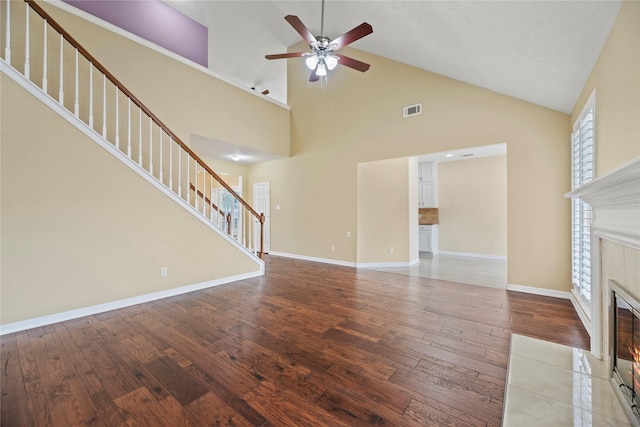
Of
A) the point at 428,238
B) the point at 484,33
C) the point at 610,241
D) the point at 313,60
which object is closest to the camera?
the point at 610,241

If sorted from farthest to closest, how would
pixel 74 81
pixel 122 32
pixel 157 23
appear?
pixel 157 23 < pixel 122 32 < pixel 74 81

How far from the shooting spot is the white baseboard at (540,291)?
3663 millimetres

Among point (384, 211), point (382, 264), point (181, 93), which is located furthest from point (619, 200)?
point (181, 93)

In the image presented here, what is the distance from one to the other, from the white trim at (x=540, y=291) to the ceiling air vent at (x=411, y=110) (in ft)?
10.9

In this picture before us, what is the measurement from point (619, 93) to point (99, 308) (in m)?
5.51

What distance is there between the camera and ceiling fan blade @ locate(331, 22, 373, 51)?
2.76m

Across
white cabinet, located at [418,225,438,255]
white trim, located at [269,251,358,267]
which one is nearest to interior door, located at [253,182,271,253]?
white trim, located at [269,251,358,267]

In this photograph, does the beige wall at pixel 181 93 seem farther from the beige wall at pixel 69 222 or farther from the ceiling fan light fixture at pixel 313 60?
the ceiling fan light fixture at pixel 313 60

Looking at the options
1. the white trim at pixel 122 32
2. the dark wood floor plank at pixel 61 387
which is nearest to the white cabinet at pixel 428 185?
the white trim at pixel 122 32

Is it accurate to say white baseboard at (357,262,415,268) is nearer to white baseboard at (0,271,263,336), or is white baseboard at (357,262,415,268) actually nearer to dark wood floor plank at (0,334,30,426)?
white baseboard at (0,271,263,336)

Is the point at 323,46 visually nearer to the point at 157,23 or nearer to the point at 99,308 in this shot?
the point at 99,308

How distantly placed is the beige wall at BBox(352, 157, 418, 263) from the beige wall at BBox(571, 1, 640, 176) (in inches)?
137

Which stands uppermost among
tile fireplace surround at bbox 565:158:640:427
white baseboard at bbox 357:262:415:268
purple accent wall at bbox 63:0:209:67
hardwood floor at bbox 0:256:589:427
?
purple accent wall at bbox 63:0:209:67

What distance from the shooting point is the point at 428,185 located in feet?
24.7
